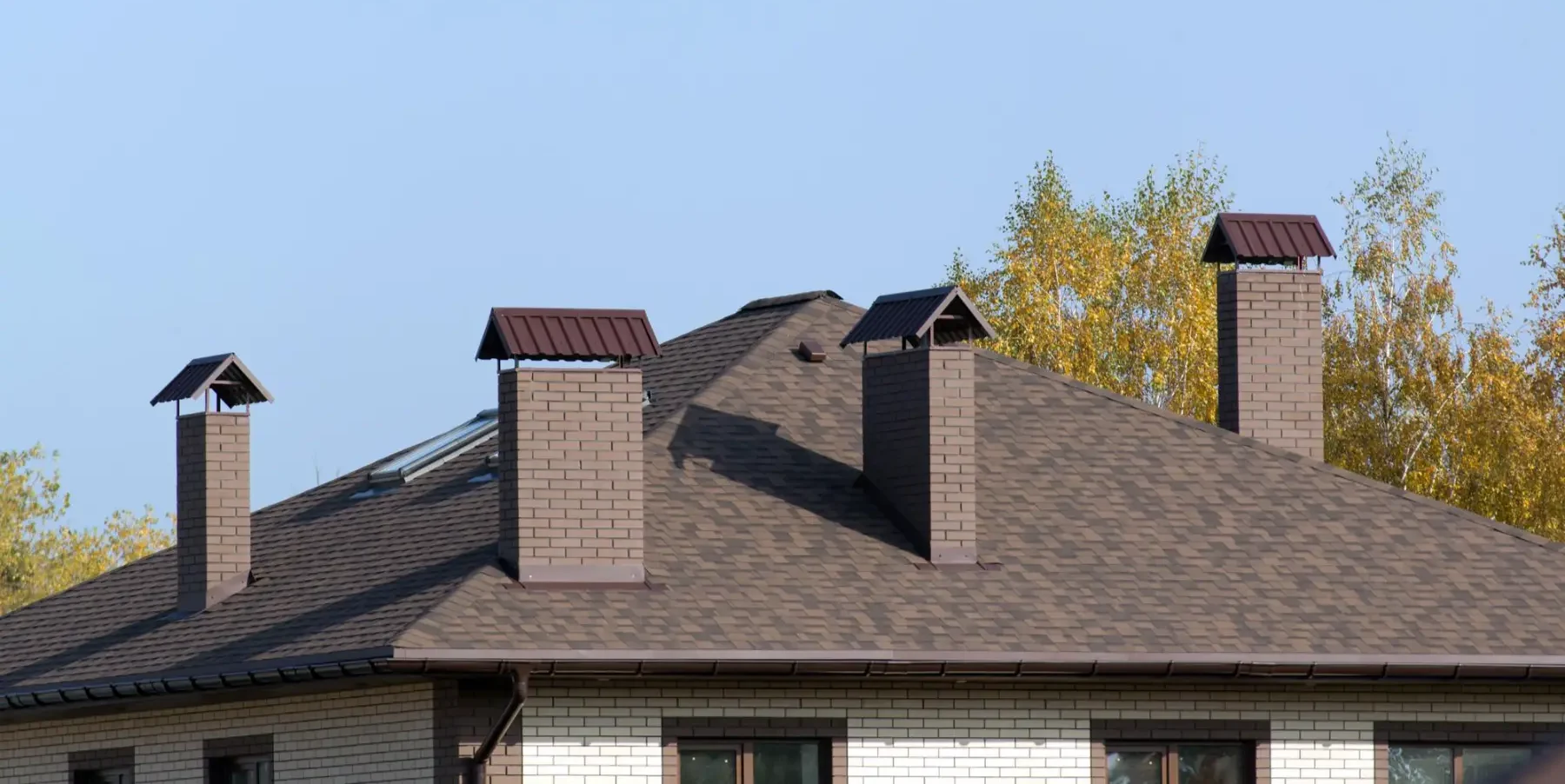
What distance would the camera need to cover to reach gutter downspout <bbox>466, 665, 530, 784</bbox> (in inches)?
627

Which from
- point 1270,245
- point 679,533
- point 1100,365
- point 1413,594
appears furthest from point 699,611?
point 1100,365

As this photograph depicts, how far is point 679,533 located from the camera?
18203 millimetres

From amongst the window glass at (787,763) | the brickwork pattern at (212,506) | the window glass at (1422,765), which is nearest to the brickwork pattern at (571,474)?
the window glass at (787,763)

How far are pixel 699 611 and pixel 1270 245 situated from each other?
7.25 meters

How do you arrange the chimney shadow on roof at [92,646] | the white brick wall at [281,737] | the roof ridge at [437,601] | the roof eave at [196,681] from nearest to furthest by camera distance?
the roof ridge at [437,601]
the roof eave at [196,681]
the white brick wall at [281,737]
the chimney shadow on roof at [92,646]

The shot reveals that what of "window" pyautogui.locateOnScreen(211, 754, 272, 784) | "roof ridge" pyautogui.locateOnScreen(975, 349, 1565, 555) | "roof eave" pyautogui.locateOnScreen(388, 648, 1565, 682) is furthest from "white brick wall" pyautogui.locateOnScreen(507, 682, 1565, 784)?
"window" pyautogui.locateOnScreen(211, 754, 272, 784)

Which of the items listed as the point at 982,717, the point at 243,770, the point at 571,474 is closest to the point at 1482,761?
the point at 982,717

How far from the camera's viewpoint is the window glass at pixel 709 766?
16984mm

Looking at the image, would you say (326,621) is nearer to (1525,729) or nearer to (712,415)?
(712,415)

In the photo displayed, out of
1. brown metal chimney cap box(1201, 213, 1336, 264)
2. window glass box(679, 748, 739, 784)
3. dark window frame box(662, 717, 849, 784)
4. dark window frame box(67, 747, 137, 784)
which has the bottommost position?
dark window frame box(67, 747, 137, 784)

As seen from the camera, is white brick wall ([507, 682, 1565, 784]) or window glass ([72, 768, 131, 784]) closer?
white brick wall ([507, 682, 1565, 784])

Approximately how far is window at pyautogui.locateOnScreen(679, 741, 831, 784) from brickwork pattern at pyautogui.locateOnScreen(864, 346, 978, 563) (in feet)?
6.35

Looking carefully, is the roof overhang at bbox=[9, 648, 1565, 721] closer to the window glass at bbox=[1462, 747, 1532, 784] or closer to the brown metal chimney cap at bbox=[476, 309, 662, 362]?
the window glass at bbox=[1462, 747, 1532, 784]

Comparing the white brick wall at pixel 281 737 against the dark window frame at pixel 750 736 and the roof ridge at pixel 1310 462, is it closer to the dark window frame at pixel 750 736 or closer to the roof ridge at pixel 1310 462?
the dark window frame at pixel 750 736
